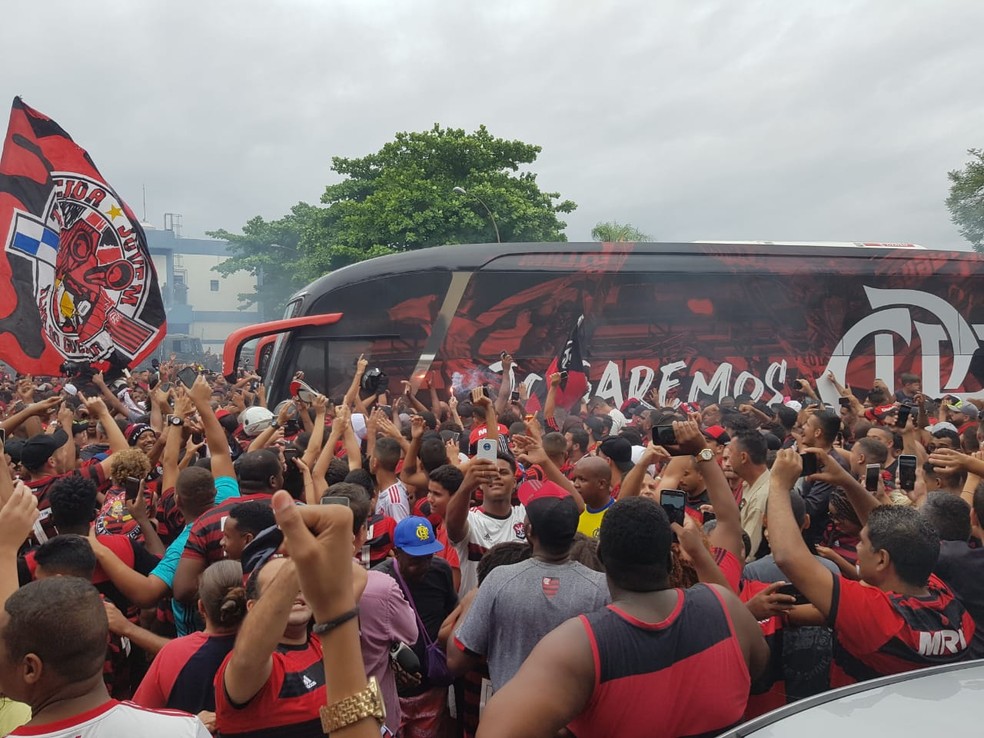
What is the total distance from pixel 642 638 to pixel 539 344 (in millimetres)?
9679

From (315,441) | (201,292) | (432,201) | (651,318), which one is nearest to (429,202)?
(432,201)

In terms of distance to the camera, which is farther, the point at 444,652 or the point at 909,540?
the point at 444,652

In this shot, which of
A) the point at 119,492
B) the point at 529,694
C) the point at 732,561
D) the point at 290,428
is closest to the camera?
the point at 529,694

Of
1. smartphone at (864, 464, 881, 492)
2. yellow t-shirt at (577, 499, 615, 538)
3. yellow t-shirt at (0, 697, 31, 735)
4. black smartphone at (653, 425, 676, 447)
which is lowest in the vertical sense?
yellow t-shirt at (577, 499, 615, 538)

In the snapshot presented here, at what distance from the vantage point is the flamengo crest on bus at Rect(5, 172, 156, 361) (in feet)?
25.7

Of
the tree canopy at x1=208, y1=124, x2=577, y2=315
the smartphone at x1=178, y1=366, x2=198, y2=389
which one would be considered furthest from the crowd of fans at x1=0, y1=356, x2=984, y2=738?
the tree canopy at x1=208, y1=124, x2=577, y2=315

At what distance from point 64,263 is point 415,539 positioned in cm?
675

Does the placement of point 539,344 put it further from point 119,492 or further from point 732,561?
point 732,561

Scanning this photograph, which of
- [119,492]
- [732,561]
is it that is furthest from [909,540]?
[119,492]

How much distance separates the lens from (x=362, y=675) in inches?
57.4

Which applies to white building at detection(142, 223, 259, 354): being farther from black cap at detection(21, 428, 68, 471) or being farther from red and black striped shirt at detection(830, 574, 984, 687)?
red and black striped shirt at detection(830, 574, 984, 687)

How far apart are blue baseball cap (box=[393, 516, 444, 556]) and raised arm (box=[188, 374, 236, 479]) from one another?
6.08 feet

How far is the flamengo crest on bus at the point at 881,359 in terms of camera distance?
11.8 meters

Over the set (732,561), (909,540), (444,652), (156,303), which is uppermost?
(156,303)
